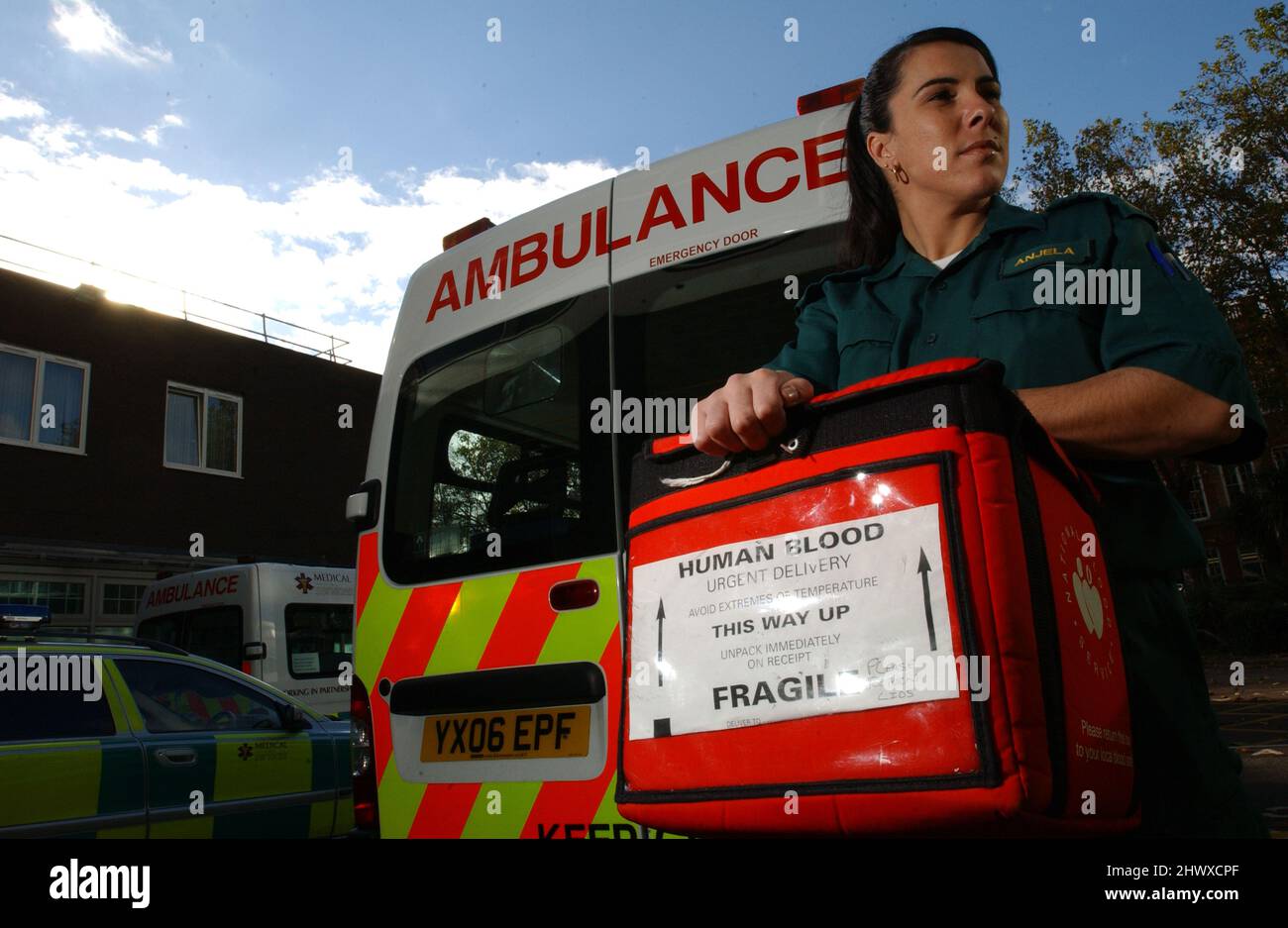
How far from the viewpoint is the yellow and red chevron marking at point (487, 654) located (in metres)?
2.41

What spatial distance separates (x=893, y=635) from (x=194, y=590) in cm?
1217

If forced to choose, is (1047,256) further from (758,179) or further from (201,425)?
(201,425)

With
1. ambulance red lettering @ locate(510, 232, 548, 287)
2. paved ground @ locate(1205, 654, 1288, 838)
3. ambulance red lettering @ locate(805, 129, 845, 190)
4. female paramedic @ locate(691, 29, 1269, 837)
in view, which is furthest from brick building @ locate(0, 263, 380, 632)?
female paramedic @ locate(691, 29, 1269, 837)

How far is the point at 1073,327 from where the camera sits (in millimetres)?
1306

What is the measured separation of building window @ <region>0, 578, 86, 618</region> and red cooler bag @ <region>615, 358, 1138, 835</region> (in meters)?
17.7

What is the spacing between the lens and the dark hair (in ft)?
5.29

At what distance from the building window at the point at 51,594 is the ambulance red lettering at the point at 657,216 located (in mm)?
15790

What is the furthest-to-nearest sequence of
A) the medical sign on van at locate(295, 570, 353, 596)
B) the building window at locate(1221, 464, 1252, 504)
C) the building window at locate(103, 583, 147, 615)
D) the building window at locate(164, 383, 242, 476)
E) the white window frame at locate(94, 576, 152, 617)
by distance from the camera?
the building window at locate(1221, 464, 1252, 504), the building window at locate(164, 383, 242, 476), the building window at locate(103, 583, 147, 615), the white window frame at locate(94, 576, 152, 617), the medical sign on van at locate(295, 570, 353, 596)

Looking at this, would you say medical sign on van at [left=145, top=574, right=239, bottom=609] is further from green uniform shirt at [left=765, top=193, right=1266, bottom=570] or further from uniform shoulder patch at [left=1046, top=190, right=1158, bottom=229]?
uniform shoulder patch at [left=1046, top=190, right=1158, bottom=229]

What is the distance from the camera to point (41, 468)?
54.6ft

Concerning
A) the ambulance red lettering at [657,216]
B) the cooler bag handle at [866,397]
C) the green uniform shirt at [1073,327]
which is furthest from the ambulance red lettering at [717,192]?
the cooler bag handle at [866,397]
